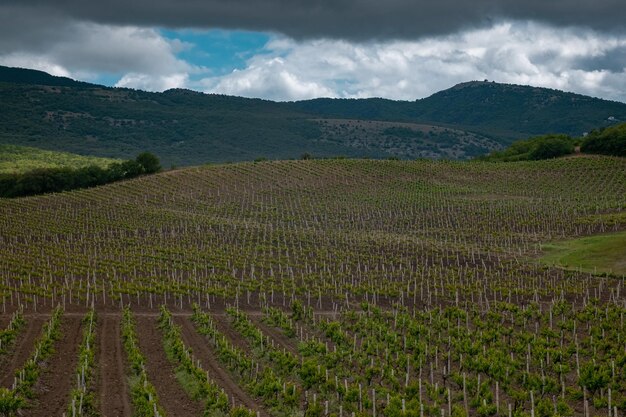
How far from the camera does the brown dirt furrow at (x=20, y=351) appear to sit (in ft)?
80.9

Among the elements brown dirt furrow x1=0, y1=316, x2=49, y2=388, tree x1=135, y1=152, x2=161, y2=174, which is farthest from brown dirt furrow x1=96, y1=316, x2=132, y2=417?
tree x1=135, y1=152, x2=161, y2=174

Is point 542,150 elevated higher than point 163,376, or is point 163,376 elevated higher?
point 542,150

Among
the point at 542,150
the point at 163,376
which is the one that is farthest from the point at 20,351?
the point at 542,150

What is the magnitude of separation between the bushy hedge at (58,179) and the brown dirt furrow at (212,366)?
6942 centimetres

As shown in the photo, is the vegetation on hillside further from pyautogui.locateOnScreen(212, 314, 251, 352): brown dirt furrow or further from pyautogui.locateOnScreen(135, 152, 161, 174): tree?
pyautogui.locateOnScreen(212, 314, 251, 352): brown dirt furrow

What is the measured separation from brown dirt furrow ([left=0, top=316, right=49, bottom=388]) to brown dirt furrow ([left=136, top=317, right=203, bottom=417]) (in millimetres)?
4210

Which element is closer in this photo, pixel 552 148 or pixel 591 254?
pixel 591 254

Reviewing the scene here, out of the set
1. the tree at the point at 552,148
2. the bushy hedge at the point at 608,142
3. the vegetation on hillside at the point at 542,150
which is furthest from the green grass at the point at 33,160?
the bushy hedge at the point at 608,142

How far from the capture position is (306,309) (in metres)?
37.0

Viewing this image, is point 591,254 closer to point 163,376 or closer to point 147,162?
point 163,376

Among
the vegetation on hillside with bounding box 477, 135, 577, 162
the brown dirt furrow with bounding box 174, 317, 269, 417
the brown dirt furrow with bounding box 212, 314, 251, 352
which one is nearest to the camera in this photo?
the brown dirt furrow with bounding box 174, 317, 269, 417

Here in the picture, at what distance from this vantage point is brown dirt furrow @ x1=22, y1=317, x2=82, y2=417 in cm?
2145

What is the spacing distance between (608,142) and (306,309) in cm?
8730

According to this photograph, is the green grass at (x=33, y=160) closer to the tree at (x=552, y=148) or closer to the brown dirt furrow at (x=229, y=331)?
the tree at (x=552, y=148)
